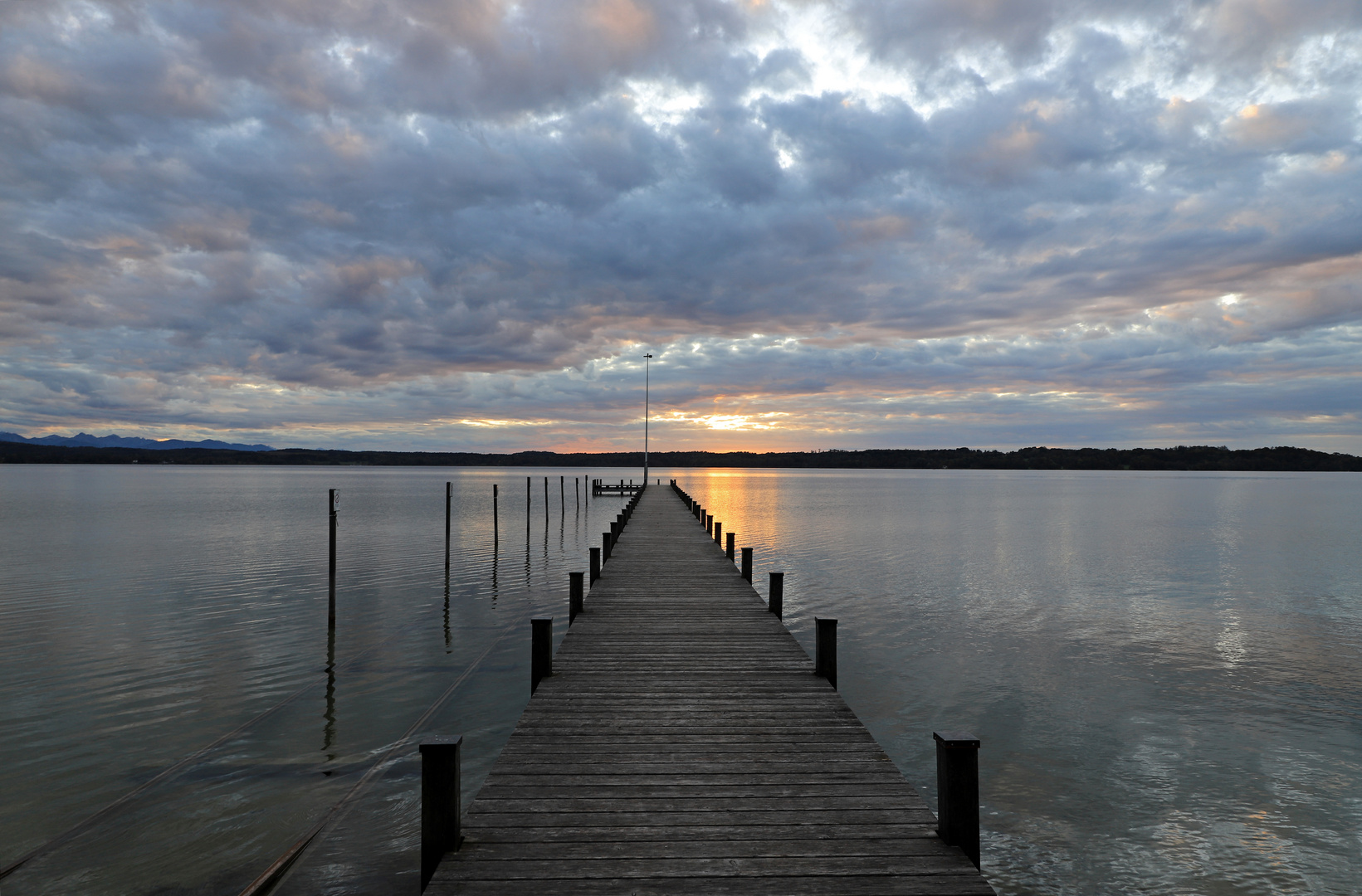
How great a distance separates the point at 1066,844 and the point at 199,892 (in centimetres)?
884

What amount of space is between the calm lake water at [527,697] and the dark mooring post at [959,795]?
104 inches

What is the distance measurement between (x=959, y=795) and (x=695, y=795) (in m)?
2.09

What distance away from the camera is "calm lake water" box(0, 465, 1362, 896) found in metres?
7.55

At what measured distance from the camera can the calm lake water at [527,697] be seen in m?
7.55

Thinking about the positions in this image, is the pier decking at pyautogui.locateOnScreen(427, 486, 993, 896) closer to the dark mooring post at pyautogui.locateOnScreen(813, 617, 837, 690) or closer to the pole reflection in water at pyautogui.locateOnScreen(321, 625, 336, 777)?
the dark mooring post at pyautogui.locateOnScreen(813, 617, 837, 690)

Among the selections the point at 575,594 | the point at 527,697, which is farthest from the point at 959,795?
the point at 527,697

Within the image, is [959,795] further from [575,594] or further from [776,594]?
[575,594]

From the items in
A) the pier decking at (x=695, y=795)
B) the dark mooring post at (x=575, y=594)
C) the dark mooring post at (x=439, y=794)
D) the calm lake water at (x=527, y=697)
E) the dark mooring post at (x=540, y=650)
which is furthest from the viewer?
the dark mooring post at (x=575, y=594)

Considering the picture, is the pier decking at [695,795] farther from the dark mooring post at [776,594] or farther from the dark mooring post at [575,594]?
the dark mooring post at [776,594]

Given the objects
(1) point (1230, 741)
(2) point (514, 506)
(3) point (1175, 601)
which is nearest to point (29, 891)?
(1) point (1230, 741)

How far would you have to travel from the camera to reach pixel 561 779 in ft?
20.3

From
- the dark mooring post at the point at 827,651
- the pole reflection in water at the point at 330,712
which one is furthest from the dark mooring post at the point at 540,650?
the dark mooring post at the point at 827,651

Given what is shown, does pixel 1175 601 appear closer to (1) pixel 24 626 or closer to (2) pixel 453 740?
(2) pixel 453 740

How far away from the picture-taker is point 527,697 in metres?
12.6
